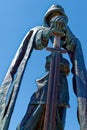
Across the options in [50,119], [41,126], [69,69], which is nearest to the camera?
[50,119]

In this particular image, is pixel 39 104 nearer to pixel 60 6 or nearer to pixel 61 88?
pixel 61 88

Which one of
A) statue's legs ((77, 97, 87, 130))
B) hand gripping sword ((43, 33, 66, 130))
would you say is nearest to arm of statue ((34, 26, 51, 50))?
hand gripping sword ((43, 33, 66, 130))

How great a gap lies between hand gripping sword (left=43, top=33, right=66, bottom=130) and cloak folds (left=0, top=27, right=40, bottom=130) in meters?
0.59

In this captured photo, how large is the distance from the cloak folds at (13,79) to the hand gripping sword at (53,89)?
1.92ft

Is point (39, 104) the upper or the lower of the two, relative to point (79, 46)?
lower

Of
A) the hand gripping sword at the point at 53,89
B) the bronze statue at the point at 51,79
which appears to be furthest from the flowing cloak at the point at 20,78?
the hand gripping sword at the point at 53,89

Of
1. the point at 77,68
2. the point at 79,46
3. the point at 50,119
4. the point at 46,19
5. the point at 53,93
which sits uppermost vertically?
the point at 46,19

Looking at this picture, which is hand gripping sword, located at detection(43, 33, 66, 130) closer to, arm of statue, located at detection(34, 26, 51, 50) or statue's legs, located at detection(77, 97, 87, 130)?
arm of statue, located at detection(34, 26, 51, 50)

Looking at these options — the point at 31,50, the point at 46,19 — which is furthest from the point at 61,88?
the point at 46,19

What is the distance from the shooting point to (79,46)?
7.90m

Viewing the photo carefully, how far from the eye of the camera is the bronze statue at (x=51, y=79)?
23.3ft

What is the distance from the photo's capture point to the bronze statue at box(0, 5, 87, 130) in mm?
7090

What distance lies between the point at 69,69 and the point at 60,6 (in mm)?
1363

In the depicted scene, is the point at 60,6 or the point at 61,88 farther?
the point at 60,6
